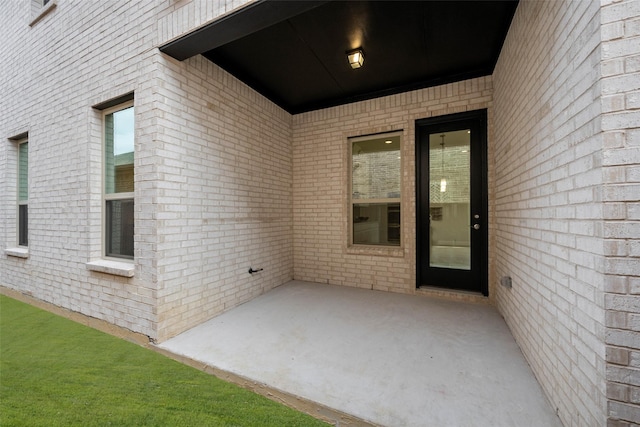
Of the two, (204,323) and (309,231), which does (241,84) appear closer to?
(309,231)

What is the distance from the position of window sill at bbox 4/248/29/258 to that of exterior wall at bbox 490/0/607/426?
6267mm

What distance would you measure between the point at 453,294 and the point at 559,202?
2.43 meters

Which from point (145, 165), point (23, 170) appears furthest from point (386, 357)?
point (23, 170)

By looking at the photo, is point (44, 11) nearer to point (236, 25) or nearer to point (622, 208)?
point (236, 25)

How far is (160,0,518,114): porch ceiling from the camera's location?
2477mm

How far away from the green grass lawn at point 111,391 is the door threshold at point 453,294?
2.80m

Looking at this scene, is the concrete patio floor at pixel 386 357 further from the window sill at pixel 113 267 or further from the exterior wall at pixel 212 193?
the window sill at pixel 113 267

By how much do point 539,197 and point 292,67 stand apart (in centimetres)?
316

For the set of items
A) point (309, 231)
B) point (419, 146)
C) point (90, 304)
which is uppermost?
point (419, 146)

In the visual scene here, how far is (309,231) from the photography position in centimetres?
475

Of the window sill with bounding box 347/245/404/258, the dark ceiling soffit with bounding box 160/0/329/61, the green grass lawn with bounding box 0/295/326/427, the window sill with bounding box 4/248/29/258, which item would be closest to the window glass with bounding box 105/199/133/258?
the green grass lawn with bounding box 0/295/326/427

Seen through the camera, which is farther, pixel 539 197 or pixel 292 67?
pixel 292 67

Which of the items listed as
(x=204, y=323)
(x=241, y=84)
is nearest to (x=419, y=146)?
(x=241, y=84)

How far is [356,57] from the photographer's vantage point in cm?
315
